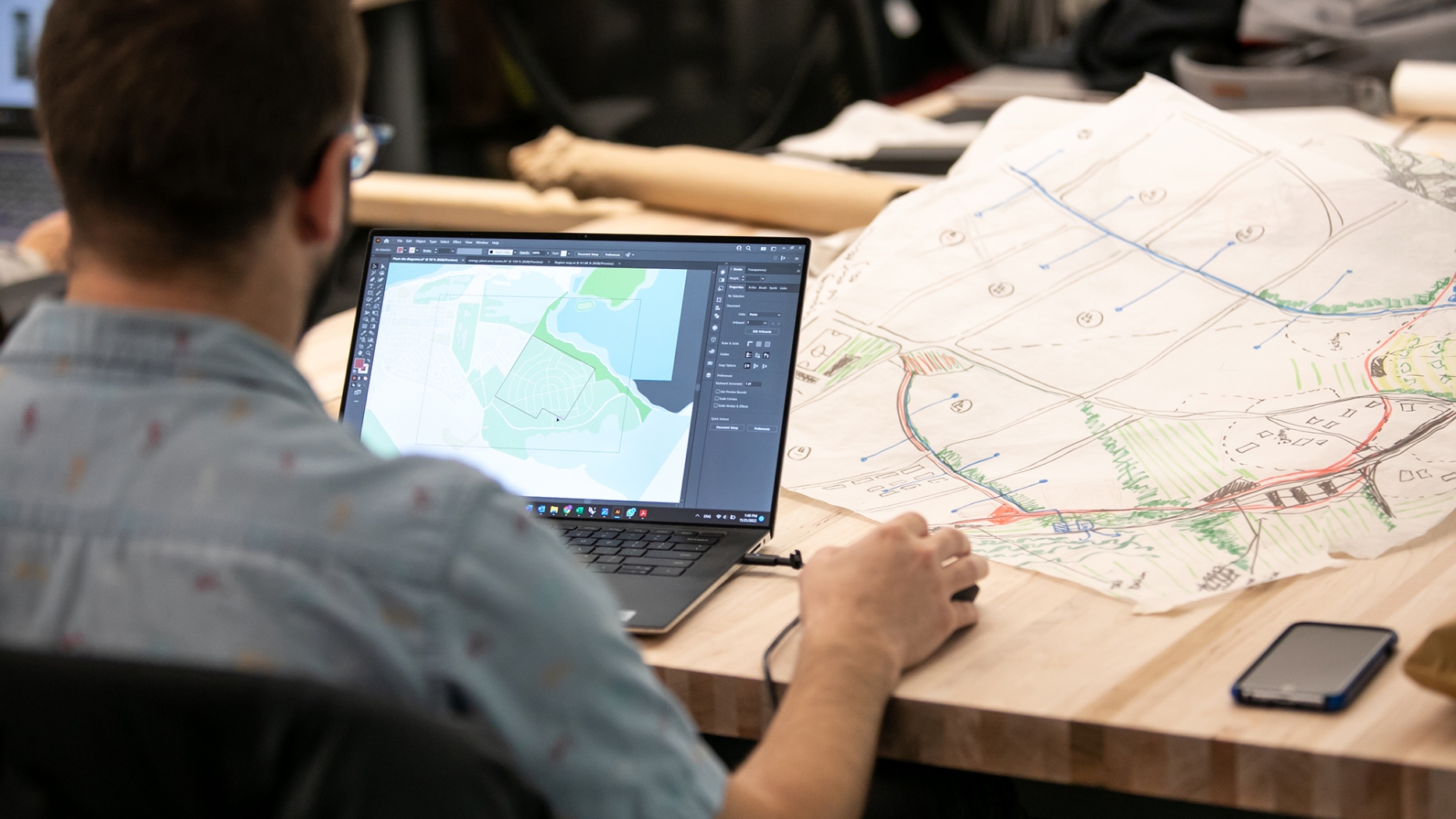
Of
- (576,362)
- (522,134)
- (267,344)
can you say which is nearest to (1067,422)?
(576,362)

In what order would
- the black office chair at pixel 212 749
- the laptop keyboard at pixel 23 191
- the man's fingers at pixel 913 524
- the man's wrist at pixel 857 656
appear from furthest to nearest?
the laptop keyboard at pixel 23 191
the man's fingers at pixel 913 524
the man's wrist at pixel 857 656
the black office chair at pixel 212 749

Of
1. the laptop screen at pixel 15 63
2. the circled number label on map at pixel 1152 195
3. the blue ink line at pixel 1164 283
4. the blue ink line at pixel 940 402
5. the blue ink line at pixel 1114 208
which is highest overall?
the circled number label on map at pixel 1152 195

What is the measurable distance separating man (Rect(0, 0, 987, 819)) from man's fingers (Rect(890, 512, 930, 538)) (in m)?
0.28

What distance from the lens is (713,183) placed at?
1.60 m

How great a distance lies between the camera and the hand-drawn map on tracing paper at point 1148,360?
0.90 m

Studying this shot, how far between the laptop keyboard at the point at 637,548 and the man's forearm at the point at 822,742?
0.16m

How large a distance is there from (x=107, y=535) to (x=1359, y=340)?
88 centimetres

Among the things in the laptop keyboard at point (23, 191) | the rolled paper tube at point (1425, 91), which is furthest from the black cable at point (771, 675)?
the laptop keyboard at point (23, 191)

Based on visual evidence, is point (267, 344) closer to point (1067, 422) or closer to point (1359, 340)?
point (1067, 422)

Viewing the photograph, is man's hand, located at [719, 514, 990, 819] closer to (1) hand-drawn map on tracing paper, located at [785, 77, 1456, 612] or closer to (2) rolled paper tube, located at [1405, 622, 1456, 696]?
(1) hand-drawn map on tracing paper, located at [785, 77, 1456, 612]

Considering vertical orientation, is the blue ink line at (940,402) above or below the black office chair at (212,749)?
below

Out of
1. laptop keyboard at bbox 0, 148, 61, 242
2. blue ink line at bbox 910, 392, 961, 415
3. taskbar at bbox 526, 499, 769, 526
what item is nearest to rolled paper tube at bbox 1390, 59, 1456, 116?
blue ink line at bbox 910, 392, 961, 415

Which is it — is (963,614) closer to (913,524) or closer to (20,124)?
(913,524)

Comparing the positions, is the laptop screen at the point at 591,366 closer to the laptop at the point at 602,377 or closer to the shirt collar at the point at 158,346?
the laptop at the point at 602,377
